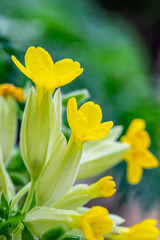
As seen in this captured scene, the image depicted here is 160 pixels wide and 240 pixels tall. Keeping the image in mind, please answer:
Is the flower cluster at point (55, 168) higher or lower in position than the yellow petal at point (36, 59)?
lower

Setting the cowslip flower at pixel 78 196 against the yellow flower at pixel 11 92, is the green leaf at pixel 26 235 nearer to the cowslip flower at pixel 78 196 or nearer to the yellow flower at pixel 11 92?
the cowslip flower at pixel 78 196

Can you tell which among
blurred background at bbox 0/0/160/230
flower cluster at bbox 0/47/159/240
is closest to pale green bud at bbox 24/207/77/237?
flower cluster at bbox 0/47/159/240

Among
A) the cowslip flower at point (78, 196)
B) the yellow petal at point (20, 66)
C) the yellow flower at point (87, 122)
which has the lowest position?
the cowslip flower at point (78, 196)

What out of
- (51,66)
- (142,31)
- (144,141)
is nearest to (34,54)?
(51,66)

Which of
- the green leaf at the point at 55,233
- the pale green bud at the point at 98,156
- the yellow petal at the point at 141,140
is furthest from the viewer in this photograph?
the yellow petal at the point at 141,140

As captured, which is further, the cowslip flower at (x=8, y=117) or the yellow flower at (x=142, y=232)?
the cowslip flower at (x=8, y=117)

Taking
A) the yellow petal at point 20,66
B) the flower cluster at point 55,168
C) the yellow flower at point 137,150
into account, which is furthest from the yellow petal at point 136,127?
the yellow petal at point 20,66

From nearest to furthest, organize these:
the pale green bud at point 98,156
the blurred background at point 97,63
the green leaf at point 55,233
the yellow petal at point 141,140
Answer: the green leaf at point 55,233 → the pale green bud at point 98,156 → the yellow petal at point 141,140 → the blurred background at point 97,63

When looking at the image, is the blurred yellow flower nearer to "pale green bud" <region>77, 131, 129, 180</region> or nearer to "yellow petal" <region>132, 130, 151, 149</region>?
"pale green bud" <region>77, 131, 129, 180</region>
